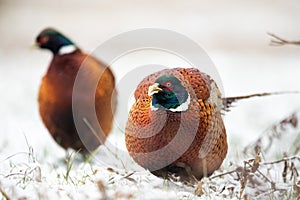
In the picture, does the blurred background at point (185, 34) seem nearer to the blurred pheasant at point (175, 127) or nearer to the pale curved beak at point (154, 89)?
the blurred pheasant at point (175, 127)

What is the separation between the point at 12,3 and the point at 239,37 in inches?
217

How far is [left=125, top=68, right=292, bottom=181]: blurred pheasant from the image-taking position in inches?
110

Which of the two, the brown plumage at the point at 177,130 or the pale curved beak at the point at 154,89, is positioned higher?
the pale curved beak at the point at 154,89

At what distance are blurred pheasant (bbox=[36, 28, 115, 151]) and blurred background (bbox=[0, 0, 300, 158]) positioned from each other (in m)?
0.41

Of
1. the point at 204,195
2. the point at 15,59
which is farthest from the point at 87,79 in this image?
the point at 15,59

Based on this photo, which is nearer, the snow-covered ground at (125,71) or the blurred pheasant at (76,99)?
the snow-covered ground at (125,71)

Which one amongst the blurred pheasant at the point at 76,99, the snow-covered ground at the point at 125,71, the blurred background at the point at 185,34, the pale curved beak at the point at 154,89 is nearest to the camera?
Answer: the pale curved beak at the point at 154,89

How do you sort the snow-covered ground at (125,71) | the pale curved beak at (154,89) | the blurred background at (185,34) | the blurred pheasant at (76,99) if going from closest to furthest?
the pale curved beak at (154,89) → the snow-covered ground at (125,71) → the blurred pheasant at (76,99) → the blurred background at (185,34)

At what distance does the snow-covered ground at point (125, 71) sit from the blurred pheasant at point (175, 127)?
0.14 metres

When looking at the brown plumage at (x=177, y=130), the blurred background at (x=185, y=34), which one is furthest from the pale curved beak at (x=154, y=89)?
the blurred background at (x=185, y=34)

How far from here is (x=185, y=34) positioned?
9.76 metres

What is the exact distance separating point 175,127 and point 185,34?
710 cm

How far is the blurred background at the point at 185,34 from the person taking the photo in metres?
6.00

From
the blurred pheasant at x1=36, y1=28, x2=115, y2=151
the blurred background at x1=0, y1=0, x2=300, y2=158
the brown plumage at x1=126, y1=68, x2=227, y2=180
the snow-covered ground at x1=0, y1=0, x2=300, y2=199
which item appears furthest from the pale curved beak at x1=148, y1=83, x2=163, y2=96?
the blurred background at x1=0, y1=0, x2=300, y2=158
